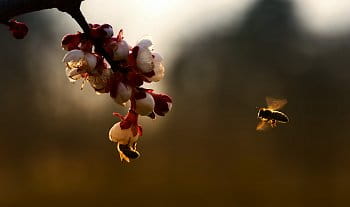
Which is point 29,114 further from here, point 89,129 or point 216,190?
point 216,190

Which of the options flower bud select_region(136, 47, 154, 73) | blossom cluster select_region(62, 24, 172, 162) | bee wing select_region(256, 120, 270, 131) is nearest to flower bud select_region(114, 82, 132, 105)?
blossom cluster select_region(62, 24, 172, 162)

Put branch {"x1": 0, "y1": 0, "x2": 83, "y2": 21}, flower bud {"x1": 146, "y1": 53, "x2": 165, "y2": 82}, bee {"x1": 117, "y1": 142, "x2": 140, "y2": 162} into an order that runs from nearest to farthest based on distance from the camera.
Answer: branch {"x1": 0, "y1": 0, "x2": 83, "y2": 21}
flower bud {"x1": 146, "y1": 53, "x2": 165, "y2": 82}
bee {"x1": 117, "y1": 142, "x2": 140, "y2": 162}

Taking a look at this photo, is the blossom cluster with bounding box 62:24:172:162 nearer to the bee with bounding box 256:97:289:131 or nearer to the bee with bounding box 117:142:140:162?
the bee with bounding box 117:142:140:162

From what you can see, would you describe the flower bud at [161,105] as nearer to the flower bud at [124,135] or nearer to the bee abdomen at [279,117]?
the flower bud at [124,135]

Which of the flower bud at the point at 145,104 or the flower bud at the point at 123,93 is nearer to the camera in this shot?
the flower bud at the point at 123,93

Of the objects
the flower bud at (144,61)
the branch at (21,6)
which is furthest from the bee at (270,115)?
the branch at (21,6)

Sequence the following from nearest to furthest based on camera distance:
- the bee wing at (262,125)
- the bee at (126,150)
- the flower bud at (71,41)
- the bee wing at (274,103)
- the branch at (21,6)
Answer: the branch at (21,6) → the flower bud at (71,41) → the bee at (126,150) → the bee wing at (262,125) → the bee wing at (274,103)

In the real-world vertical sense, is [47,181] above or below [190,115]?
below

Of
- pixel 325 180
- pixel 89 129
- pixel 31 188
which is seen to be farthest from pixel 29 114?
pixel 325 180
